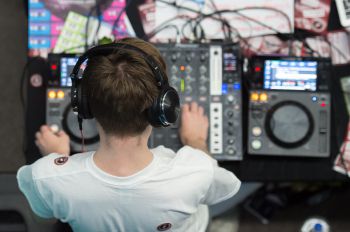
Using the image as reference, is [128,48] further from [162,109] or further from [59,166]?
[59,166]

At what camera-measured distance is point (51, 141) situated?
1.50 metres

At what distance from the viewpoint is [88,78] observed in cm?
104

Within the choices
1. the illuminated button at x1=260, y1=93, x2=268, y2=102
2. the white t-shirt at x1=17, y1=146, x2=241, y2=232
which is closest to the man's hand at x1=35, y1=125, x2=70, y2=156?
the white t-shirt at x1=17, y1=146, x2=241, y2=232

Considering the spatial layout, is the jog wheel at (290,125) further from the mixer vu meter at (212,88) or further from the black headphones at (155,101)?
the black headphones at (155,101)

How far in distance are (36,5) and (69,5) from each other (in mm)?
103

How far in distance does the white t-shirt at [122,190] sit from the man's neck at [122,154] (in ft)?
0.05

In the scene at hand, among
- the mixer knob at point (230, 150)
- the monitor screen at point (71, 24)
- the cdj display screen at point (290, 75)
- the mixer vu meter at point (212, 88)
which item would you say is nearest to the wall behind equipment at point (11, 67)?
the monitor screen at point (71, 24)

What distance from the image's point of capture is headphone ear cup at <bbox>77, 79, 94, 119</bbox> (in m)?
1.08

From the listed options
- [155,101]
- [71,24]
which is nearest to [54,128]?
[71,24]

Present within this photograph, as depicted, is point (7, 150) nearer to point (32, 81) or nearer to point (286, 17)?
point (32, 81)

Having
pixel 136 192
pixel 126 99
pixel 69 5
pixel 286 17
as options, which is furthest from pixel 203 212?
pixel 69 5

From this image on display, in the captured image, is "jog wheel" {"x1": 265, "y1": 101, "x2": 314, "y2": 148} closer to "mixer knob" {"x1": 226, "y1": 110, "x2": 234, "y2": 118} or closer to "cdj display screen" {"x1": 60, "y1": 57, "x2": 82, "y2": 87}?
"mixer knob" {"x1": 226, "y1": 110, "x2": 234, "y2": 118}

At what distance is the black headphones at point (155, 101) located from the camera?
1.02m

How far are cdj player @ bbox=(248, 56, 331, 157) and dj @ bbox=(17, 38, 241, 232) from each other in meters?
0.29
